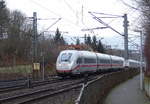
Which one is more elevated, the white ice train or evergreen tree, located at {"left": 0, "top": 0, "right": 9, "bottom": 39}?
evergreen tree, located at {"left": 0, "top": 0, "right": 9, "bottom": 39}

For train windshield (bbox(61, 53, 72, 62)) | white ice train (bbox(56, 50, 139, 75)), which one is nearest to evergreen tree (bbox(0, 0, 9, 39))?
white ice train (bbox(56, 50, 139, 75))

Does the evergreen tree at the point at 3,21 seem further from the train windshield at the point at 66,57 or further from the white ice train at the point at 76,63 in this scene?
the train windshield at the point at 66,57

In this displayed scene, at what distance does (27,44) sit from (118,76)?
38320 mm

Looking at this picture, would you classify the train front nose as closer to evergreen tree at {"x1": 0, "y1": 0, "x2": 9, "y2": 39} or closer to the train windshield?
the train windshield

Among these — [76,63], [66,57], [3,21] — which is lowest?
[76,63]

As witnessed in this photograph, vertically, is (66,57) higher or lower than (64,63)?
higher

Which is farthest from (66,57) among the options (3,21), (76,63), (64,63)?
(3,21)

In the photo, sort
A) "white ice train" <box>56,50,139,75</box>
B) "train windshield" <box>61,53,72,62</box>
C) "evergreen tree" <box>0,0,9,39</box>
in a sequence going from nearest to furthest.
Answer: "white ice train" <box>56,50,139,75</box> < "train windshield" <box>61,53,72,62</box> < "evergreen tree" <box>0,0,9,39</box>

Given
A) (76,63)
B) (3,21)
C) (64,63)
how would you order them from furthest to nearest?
(3,21)
(76,63)
(64,63)

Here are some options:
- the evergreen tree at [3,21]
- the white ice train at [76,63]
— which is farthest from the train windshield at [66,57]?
the evergreen tree at [3,21]


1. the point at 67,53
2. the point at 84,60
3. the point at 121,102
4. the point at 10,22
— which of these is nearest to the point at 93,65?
the point at 84,60

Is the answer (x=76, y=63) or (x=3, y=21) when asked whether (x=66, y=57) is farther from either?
(x=3, y=21)

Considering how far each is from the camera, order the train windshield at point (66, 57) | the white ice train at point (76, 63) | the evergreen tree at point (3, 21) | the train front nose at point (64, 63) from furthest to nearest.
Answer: the evergreen tree at point (3, 21) → the train windshield at point (66, 57) → the white ice train at point (76, 63) → the train front nose at point (64, 63)

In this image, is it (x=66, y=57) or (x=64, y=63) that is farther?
(x=66, y=57)
